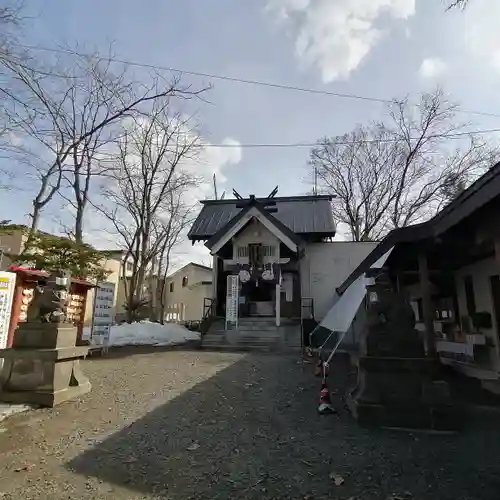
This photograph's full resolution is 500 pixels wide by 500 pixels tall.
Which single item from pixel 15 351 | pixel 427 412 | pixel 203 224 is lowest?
pixel 427 412

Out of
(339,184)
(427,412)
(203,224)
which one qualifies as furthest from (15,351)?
(339,184)

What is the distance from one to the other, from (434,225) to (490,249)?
1.83m

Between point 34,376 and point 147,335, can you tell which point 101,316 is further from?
point 34,376

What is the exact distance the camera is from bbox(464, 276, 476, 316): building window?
7.75 metres

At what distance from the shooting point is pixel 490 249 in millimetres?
5973

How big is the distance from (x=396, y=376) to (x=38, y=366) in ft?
17.9

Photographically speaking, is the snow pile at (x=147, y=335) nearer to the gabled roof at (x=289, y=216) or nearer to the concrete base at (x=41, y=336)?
the gabled roof at (x=289, y=216)

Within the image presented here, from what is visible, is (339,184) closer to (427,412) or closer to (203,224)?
(203,224)

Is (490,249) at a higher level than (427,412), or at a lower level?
higher

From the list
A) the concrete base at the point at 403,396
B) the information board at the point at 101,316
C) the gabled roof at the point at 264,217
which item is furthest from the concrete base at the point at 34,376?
the gabled roof at the point at 264,217

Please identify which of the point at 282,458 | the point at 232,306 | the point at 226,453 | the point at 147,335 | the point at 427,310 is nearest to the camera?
the point at 282,458

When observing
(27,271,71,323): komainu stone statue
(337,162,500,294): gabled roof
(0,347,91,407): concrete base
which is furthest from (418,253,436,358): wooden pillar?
(27,271,71,323): komainu stone statue

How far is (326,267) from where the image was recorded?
56.9ft

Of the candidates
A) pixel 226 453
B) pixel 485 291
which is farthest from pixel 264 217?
pixel 226 453
